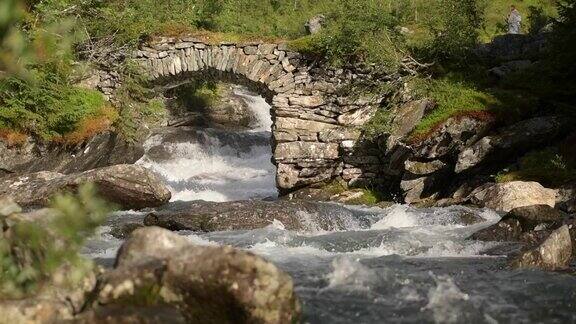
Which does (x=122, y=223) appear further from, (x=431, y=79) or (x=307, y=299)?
(x=431, y=79)

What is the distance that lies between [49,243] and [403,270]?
5.26 metres

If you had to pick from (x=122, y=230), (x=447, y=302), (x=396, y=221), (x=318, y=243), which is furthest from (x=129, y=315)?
(x=396, y=221)

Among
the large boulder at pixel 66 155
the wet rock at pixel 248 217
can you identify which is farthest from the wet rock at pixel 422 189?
the large boulder at pixel 66 155

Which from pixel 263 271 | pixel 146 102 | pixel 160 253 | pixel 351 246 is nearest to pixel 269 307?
pixel 263 271

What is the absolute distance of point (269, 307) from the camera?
4.48 metres

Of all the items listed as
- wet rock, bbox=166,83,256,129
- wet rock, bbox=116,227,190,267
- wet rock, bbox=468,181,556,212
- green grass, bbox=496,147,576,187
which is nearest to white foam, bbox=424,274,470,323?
wet rock, bbox=116,227,190,267

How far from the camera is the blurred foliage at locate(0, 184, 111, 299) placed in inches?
138

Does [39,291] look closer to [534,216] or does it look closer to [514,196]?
[534,216]

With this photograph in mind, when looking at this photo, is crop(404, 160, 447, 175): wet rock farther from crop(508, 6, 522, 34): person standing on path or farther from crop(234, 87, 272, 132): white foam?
crop(508, 6, 522, 34): person standing on path

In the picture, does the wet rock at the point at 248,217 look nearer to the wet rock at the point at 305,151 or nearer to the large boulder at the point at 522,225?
the large boulder at the point at 522,225

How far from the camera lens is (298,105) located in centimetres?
1948

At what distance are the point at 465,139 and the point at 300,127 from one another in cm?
580

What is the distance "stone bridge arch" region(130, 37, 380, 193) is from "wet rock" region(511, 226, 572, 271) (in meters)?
10.9

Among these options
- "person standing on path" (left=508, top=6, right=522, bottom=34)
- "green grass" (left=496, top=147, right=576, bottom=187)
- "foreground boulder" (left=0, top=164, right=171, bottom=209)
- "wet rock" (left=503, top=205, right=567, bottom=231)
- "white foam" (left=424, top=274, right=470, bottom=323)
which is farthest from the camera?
"person standing on path" (left=508, top=6, right=522, bottom=34)
